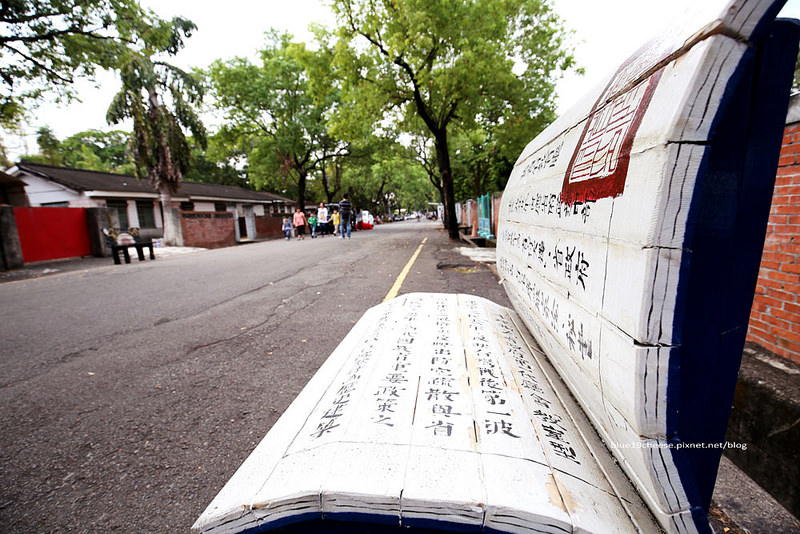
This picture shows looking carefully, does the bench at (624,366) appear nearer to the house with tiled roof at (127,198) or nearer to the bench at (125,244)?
the bench at (125,244)

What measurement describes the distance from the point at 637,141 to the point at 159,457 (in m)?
2.39

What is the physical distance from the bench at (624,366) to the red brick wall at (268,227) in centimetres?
2474

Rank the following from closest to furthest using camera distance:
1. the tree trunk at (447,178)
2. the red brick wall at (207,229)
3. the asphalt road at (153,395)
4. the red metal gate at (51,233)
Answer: the asphalt road at (153,395) < the red metal gate at (51,233) < the tree trunk at (447,178) < the red brick wall at (207,229)

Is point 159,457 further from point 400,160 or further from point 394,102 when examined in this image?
point 400,160

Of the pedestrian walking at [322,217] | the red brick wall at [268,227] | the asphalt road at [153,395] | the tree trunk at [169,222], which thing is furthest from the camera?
the red brick wall at [268,227]

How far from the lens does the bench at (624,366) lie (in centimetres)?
60

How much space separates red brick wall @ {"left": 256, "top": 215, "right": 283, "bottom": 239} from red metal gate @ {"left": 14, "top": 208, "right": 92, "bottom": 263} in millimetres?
10863

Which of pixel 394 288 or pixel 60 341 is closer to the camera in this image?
pixel 60 341

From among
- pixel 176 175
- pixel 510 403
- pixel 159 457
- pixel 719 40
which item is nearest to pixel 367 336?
pixel 510 403

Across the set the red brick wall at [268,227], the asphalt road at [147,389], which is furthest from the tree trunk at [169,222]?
the asphalt road at [147,389]

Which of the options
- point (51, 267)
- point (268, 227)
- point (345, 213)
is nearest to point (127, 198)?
point (268, 227)

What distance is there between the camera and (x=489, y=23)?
11.0 meters

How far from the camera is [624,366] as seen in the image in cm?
70

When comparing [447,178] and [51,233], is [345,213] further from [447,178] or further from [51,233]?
[51,233]
